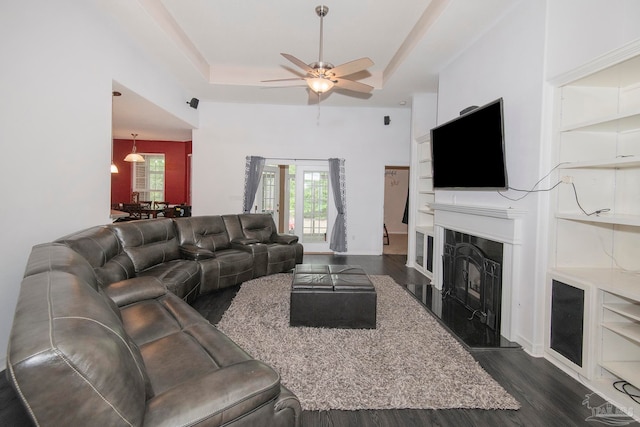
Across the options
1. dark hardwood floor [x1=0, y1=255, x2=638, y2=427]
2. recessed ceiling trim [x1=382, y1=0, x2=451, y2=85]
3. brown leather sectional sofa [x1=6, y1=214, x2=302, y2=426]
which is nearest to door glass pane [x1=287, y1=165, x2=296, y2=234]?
recessed ceiling trim [x1=382, y1=0, x2=451, y2=85]

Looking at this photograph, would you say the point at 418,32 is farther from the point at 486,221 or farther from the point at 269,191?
the point at 269,191

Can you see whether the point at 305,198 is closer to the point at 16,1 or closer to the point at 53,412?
the point at 16,1

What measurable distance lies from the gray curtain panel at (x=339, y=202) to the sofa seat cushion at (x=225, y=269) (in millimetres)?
2638

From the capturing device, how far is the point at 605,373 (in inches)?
→ 85.7

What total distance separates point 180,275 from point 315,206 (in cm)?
401

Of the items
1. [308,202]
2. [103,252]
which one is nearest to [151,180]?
[308,202]

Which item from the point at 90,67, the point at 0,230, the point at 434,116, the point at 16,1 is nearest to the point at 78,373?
the point at 0,230

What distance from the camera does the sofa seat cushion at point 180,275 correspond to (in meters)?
3.11

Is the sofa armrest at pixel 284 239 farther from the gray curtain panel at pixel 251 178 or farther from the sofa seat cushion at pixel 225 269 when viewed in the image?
the gray curtain panel at pixel 251 178

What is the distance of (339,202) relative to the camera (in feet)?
21.9

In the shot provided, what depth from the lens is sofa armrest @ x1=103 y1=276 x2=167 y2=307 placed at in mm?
2193

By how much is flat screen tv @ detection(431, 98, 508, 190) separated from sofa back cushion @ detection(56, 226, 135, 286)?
3663 millimetres

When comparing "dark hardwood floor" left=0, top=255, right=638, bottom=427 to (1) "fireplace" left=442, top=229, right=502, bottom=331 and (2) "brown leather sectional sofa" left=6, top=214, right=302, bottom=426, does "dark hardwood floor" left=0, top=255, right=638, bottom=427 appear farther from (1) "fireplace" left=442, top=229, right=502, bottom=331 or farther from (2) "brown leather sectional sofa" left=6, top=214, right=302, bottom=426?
(2) "brown leather sectional sofa" left=6, top=214, right=302, bottom=426

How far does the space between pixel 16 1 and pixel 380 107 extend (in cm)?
572
